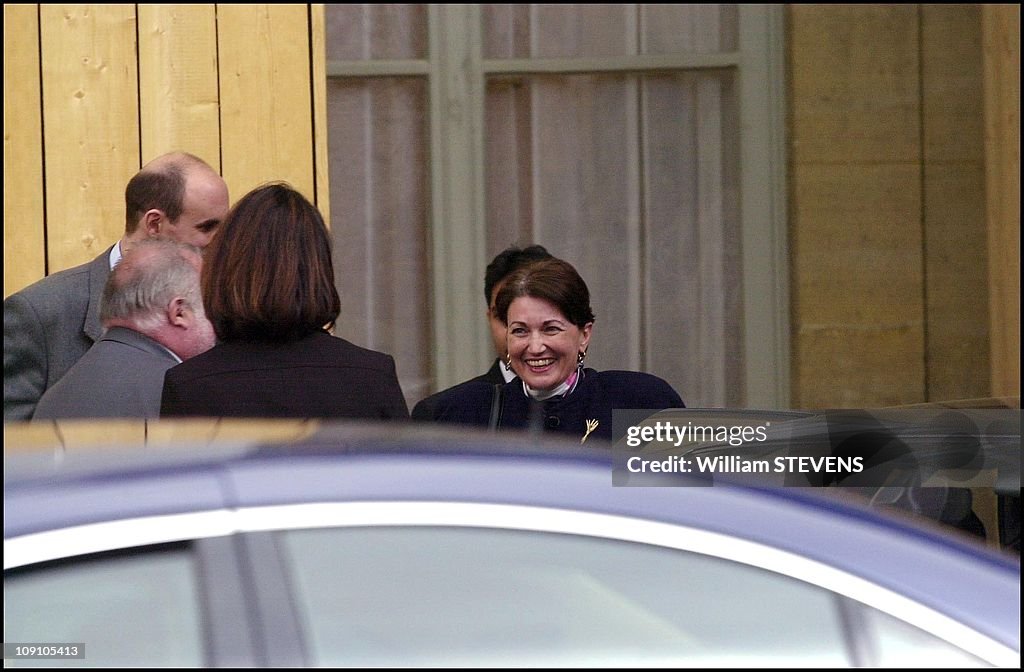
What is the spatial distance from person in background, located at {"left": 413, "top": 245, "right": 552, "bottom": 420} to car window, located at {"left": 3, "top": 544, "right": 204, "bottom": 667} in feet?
8.49

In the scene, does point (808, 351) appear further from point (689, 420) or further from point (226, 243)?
point (226, 243)

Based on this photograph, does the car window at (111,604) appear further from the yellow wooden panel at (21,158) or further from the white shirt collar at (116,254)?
the yellow wooden panel at (21,158)

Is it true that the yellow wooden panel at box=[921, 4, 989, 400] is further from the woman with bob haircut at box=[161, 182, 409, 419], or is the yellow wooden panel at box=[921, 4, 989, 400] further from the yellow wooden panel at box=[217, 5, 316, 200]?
the woman with bob haircut at box=[161, 182, 409, 419]

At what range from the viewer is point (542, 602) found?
179 cm

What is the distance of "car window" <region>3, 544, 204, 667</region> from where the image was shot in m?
1.72

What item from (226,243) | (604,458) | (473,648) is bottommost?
(473,648)

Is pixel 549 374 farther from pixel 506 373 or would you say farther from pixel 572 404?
pixel 506 373

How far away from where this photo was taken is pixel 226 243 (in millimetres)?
3453

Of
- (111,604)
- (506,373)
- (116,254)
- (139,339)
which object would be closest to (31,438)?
(111,604)

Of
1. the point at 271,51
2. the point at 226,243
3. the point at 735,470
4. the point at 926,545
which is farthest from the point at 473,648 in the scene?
the point at 271,51

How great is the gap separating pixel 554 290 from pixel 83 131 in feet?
6.82

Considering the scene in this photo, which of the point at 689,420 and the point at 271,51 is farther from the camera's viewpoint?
the point at 271,51

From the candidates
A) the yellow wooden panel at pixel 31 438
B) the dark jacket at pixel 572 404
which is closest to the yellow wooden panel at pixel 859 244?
the dark jacket at pixel 572 404

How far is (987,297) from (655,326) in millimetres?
1644
